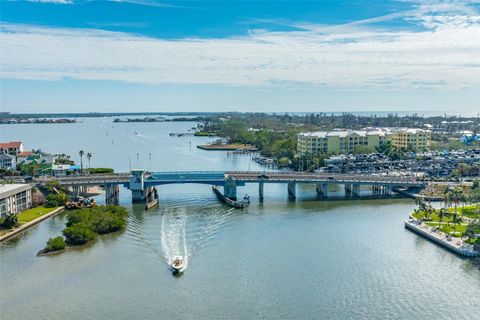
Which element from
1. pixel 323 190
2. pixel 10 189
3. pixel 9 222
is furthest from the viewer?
pixel 323 190

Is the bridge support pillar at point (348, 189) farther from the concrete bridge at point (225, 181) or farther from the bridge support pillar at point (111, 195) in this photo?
the bridge support pillar at point (111, 195)

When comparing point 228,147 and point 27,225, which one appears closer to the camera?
point 27,225

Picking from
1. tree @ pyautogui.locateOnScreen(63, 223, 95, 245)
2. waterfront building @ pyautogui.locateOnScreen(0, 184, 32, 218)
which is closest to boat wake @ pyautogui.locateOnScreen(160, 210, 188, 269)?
tree @ pyautogui.locateOnScreen(63, 223, 95, 245)

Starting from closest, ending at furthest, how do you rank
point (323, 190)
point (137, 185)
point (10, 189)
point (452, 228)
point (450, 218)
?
point (452, 228) < point (450, 218) < point (10, 189) < point (137, 185) < point (323, 190)

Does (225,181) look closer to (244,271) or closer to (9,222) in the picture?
(9,222)

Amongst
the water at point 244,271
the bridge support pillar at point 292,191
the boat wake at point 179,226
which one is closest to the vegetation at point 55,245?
the water at point 244,271

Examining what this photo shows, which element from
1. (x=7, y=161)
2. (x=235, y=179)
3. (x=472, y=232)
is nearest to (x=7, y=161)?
(x=7, y=161)
